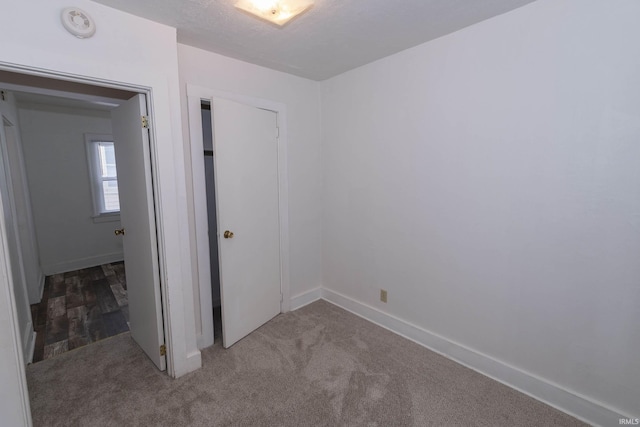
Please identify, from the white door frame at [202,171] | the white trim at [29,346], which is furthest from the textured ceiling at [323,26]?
the white trim at [29,346]

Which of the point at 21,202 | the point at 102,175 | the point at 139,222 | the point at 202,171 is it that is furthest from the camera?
the point at 102,175

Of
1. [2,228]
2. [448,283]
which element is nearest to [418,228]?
[448,283]

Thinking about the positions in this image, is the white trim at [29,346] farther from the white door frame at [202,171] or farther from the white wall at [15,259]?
the white door frame at [202,171]

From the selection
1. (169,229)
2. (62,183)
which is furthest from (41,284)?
Result: (169,229)

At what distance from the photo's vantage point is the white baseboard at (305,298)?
→ 3117 millimetres

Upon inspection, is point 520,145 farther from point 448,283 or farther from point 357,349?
point 357,349

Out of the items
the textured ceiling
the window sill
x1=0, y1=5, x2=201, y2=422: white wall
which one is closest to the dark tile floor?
the window sill

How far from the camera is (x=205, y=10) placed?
5.57 ft

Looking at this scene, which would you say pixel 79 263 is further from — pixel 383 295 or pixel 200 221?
pixel 383 295

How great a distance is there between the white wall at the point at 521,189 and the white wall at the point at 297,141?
0.56 meters

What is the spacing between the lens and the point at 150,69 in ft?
5.99

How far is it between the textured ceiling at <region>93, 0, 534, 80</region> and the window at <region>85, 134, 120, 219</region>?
3.58m

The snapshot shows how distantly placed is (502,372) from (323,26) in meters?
2.62

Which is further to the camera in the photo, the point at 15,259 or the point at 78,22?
the point at 15,259
